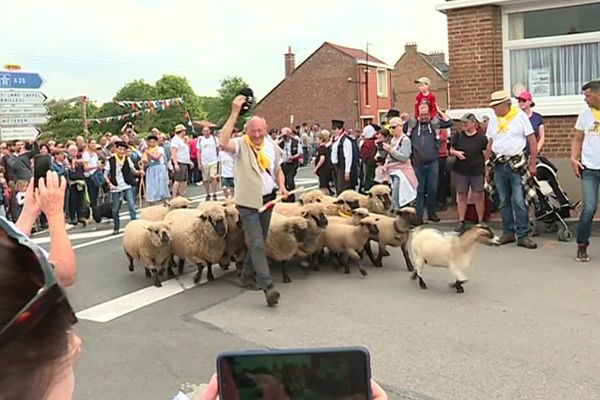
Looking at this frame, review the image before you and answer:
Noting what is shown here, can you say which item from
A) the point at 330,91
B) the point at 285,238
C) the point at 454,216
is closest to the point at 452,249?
the point at 285,238

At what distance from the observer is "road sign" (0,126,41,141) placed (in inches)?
534

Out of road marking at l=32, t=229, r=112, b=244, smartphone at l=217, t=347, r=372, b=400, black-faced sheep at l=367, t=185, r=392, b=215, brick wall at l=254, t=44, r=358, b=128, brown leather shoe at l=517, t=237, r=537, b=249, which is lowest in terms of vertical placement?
road marking at l=32, t=229, r=112, b=244

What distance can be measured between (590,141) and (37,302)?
8437mm

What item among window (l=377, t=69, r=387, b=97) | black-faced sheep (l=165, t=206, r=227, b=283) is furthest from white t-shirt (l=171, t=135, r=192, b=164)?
window (l=377, t=69, r=387, b=97)

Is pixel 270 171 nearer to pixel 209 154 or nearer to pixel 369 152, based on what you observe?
pixel 369 152

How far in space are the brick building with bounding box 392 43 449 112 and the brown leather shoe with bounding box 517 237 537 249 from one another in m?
61.3

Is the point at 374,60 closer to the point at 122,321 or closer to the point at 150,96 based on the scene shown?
the point at 150,96

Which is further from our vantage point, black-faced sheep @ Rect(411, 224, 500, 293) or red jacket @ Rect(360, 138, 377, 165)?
red jacket @ Rect(360, 138, 377, 165)

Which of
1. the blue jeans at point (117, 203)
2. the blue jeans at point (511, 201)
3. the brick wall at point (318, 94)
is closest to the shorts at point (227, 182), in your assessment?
the blue jeans at point (117, 203)

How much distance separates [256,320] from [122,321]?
56.7 inches

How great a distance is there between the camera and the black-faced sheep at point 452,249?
23.4 feet

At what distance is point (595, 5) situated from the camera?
12562 mm

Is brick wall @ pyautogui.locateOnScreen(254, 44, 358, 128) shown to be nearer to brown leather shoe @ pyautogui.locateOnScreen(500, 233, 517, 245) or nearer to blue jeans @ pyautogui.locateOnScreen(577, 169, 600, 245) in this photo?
brown leather shoe @ pyautogui.locateOnScreen(500, 233, 517, 245)

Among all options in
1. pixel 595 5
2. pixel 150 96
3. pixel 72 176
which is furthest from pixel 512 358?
pixel 150 96
